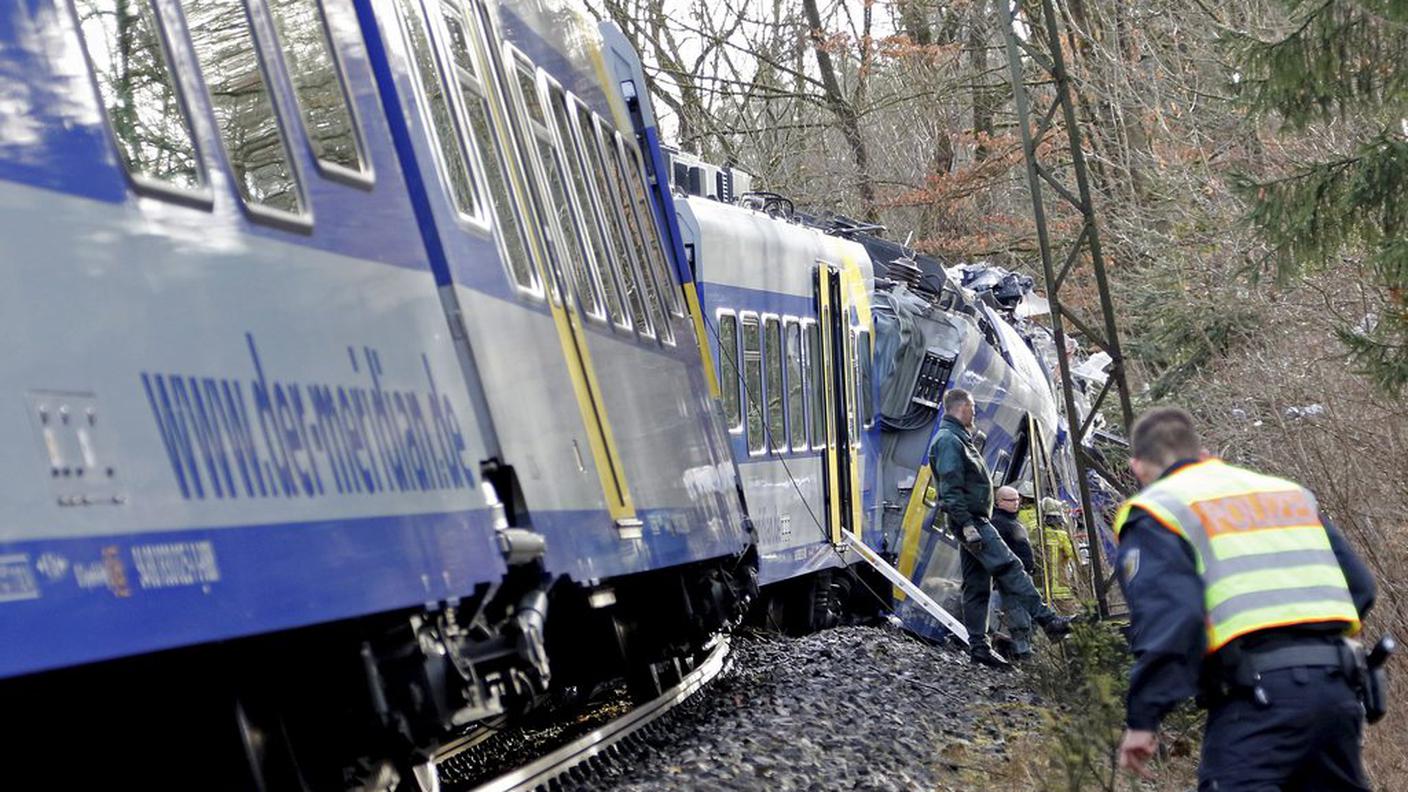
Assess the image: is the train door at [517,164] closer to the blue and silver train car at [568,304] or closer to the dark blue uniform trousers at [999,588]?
the blue and silver train car at [568,304]

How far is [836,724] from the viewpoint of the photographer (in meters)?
11.5

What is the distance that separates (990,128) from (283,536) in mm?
30260

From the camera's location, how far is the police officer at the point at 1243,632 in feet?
16.9

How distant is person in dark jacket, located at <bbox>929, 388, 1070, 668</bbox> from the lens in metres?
14.7

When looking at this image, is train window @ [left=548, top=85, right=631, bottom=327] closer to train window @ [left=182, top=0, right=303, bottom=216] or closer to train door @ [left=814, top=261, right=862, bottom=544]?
train window @ [left=182, top=0, right=303, bottom=216]

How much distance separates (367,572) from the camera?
5.66 meters

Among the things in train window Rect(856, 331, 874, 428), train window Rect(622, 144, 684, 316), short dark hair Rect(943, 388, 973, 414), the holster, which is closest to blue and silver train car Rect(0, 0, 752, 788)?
train window Rect(622, 144, 684, 316)

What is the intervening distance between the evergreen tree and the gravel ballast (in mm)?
3046

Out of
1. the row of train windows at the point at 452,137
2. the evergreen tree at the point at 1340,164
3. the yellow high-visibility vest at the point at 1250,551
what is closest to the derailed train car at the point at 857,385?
the row of train windows at the point at 452,137

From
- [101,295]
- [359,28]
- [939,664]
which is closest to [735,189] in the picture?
[939,664]

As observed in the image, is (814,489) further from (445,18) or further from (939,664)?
(445,18)

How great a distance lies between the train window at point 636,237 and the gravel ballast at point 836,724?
7.27ft

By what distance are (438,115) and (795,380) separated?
942 centimetres

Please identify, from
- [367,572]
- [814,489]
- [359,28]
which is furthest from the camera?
[814,489]
